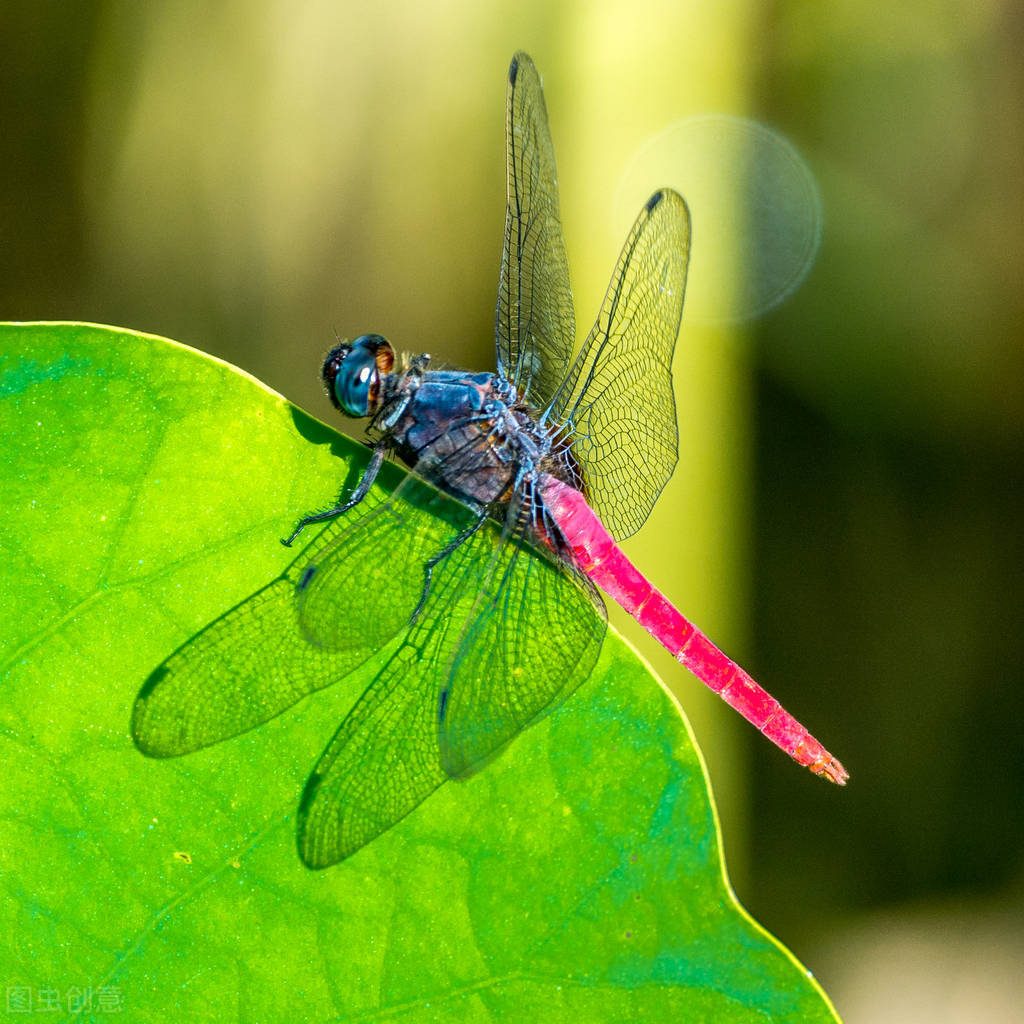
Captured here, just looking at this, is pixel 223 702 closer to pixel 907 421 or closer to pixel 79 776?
pixel 79 776

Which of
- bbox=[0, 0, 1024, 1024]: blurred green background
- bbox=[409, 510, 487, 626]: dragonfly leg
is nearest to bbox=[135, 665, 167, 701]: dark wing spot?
bbox=[409, 510, 487, 626]: dragonfly leg

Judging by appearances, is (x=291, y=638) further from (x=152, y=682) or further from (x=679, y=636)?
(x=679, y=636)

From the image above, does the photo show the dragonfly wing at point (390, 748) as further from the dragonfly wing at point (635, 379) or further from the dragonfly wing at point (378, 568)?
the dragonfly wing at point (635, 379)

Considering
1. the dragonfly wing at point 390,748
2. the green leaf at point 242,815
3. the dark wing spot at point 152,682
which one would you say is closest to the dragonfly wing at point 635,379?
the dragonfly wing at point 390,748

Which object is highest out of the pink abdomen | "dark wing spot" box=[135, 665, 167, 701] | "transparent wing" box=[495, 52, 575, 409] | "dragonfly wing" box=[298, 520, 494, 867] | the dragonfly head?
"transparent wing" box=[495, 52, 575, 409]

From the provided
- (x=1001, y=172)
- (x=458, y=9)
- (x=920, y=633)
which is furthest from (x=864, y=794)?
(x=458, y=9)

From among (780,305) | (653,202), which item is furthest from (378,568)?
(780,305)

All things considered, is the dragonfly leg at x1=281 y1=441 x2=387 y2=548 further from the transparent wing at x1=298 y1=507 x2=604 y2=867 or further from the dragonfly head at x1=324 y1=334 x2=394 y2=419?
the dragonfly head at x1=324 y1=334 x2=394 y2=419
